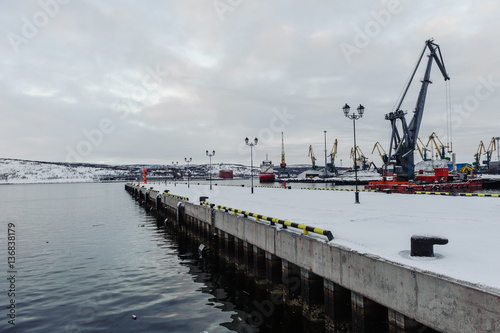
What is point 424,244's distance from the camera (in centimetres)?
779

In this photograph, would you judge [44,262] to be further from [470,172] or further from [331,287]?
[470,172]

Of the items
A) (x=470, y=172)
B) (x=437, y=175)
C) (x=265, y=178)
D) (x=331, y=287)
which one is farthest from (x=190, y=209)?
(x=265, y=178)

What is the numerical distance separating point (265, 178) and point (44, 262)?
17267cm

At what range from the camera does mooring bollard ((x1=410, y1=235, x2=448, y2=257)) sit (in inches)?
304

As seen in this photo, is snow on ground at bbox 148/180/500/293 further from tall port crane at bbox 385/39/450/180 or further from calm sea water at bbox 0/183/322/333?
tall port crane at bbox 385/39/450/180

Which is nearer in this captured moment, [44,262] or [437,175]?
[44,262]

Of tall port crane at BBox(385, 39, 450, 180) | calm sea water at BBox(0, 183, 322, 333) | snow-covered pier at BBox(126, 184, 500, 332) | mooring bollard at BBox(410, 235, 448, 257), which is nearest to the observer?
snow-covered pier at BBox(126, 184, 500, 332)

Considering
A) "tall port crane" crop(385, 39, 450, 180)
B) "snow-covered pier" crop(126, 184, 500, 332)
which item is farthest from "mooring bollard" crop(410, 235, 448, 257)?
"tall port crane" crop(385, 39, 450, 180)

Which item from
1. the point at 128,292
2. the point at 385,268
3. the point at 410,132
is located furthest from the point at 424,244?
the point at 410,132

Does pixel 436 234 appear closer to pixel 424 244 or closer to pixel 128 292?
pixel 424 244

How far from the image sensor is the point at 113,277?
18156mm

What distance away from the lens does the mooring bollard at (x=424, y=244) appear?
772cm

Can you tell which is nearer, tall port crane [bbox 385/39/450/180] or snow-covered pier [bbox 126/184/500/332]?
snow-covered pier [bbox 126/184/500/332]

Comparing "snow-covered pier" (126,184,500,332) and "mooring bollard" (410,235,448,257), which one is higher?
"mooring bollard" (410,235,448,257)
